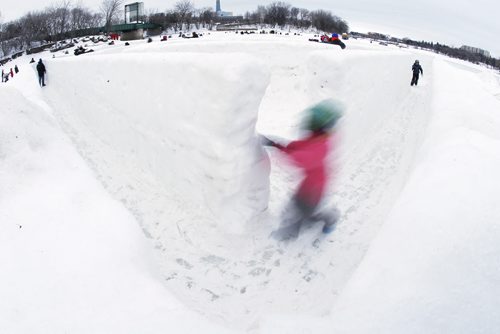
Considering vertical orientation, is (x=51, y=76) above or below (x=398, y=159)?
above

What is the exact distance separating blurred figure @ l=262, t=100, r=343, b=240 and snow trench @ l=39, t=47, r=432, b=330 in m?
0.22

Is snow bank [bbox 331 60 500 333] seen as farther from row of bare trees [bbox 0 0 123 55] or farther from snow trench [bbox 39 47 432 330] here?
row of bare trees [bbox 0 0 123 55]

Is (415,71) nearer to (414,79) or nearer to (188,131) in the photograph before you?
(414,79)

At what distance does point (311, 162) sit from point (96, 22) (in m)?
109

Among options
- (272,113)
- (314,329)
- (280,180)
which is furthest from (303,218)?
(272,113)

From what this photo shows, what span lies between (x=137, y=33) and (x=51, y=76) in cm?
3633

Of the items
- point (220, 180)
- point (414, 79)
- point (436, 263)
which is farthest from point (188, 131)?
point (414, 79)

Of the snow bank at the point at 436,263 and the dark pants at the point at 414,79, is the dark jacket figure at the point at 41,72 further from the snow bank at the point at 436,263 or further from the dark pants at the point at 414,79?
the dark pants at the point at 414,79

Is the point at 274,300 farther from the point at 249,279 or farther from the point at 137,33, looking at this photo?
the point at 137,33

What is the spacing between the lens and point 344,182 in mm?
6492

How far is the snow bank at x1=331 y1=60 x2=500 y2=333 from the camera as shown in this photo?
9.03 ft

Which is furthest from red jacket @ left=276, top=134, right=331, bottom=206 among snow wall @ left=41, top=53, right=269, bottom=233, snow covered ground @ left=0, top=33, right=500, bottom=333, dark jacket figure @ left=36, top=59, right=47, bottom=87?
dark jacket figure @ left=36, top=59, right=47, bottom=87

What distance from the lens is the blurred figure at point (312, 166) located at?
3.81 m

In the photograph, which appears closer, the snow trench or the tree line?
the snow trench
